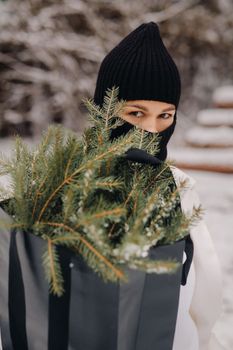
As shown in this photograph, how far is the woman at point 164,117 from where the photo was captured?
127cm

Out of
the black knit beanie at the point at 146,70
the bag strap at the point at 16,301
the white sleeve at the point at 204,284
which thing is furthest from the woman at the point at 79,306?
the black knit beanie at the point at 146,70

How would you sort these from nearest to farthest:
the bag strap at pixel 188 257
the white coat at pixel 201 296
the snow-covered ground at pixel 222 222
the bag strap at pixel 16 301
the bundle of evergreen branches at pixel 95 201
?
the bundle of evergreen branches at pixel 95 201 → the bag strap at pixel 16 301 → the bag strap at pixel 188 257 → the white coat at pixel 201 296 → the snow-covered ground at pixel 222 222

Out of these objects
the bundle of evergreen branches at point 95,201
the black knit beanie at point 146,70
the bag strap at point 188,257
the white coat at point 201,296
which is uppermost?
the black knit beanie at point 146,70

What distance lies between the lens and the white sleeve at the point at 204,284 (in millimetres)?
1264

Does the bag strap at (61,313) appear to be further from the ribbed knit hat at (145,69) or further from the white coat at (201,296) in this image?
the ribbed knit hat at (145,69)

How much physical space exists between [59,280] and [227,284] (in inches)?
95.3

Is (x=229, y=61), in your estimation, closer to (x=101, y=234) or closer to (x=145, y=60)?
(x=145, y=60)

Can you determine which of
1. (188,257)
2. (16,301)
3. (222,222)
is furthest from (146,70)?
(222,222)

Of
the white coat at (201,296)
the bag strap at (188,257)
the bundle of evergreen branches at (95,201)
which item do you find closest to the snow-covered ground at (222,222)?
the white coat at (201,296)

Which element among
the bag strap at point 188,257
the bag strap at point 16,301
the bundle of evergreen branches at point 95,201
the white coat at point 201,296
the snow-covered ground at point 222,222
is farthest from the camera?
the snow-covered ground at point 222,222

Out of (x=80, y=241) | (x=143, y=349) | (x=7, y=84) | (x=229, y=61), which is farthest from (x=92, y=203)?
(x=229, y=61)

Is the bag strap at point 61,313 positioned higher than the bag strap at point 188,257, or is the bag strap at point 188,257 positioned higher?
the bag strap at point 188,257

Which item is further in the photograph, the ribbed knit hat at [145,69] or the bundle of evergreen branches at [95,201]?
the ribbed knit hat at [145,69]

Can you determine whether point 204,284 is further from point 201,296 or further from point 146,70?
point 146,70
